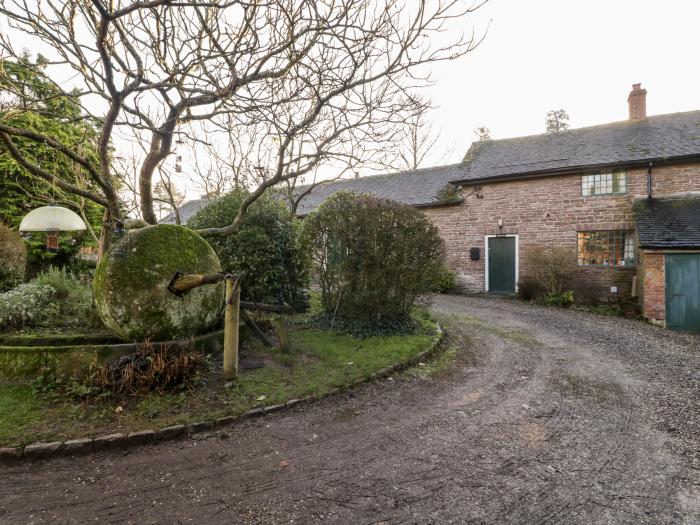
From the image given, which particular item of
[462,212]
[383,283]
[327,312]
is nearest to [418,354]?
[383,283]

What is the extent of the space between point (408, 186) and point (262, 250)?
519 inches

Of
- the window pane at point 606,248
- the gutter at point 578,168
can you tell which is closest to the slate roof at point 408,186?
the gutter at point 578,168

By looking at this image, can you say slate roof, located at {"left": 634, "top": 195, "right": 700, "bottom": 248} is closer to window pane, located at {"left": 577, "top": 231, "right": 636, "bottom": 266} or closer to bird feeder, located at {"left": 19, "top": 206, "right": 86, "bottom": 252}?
window pane, located at {"left": 577, "top": 231, "right": 636, "bottom": 266}

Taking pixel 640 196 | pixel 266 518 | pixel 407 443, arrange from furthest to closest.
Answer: pixel 640 196 → pixel 407 443 → pixel 266 518

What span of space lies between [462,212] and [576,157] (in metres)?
4.57

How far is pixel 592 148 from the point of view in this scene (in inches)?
540

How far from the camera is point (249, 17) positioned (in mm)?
4441

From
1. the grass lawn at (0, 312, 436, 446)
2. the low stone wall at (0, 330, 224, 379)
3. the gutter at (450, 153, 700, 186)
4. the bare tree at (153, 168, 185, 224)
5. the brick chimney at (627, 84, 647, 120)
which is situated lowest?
the grass lawn at (0, 312, 436, 446)

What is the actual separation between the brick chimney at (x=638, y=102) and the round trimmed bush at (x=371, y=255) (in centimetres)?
1415

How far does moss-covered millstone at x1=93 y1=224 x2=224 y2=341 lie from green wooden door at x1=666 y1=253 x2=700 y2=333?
1209 cm

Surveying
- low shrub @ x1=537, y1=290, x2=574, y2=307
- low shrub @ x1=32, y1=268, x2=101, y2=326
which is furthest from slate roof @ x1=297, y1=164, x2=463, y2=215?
low shrub @ x1=32, y1=268, x2=101, y2=326

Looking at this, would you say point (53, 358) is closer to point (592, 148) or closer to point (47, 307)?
point (47, 307)

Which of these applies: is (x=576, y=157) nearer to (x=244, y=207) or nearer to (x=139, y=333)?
(x=244, y=207)

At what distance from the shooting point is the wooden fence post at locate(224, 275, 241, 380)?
4.45 m
